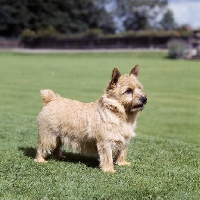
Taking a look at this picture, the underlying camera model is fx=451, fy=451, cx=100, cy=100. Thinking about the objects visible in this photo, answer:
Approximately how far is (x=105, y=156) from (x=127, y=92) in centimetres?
102

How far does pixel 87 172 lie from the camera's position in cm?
663

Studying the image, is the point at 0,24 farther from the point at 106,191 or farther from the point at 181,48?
the point at 106,191

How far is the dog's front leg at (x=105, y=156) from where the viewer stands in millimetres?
6702

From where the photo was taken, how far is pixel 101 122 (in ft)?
22.2

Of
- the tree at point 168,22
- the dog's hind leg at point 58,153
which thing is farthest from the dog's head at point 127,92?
the tree at point 168,22

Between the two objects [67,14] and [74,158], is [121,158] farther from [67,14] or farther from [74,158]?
[67,14]

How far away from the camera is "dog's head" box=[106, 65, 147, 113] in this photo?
646cm

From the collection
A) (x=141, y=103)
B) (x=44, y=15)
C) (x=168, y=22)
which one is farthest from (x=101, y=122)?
(x=168, y=22)

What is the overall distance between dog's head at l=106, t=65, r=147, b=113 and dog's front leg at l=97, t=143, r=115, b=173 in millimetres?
628

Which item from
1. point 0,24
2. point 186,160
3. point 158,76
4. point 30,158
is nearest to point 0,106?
point 30,158

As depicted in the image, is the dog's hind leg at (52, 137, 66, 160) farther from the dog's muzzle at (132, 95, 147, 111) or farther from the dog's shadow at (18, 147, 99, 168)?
the dog's muzzle at (132, 95, 147, 111)

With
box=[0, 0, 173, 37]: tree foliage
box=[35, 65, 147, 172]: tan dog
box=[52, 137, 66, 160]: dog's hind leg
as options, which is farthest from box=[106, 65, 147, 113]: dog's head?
box=[0, 0, 173, 37]: tree foliage

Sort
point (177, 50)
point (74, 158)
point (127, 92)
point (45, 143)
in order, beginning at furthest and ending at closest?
1. point (177, 50)
2. point (74, 158)
3. point (45, 143)
4. point (127, 92)

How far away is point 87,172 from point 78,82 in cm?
1670
